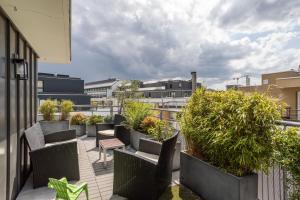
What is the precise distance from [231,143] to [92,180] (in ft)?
7.76

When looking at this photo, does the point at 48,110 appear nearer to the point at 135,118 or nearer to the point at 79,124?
the point at 79,124

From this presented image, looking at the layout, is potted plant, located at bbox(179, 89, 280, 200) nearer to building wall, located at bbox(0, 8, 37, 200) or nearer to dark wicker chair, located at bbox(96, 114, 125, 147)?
building wall, located at bbox(0, 8, 37, 200)

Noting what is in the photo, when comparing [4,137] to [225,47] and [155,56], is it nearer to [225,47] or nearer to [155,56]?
[225,47]

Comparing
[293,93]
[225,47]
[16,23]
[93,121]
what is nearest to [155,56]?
[225,47]

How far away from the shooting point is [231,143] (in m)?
2.19

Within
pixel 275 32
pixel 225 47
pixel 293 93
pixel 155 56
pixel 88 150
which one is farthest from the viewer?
pixel 155 56

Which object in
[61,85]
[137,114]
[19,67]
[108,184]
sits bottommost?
[108,184]

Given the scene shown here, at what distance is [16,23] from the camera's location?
2.83 m

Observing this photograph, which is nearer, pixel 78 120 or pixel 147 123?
pixel 147 123

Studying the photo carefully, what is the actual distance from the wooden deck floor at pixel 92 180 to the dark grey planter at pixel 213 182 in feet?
1.66

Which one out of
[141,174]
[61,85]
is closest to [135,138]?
[141,174]

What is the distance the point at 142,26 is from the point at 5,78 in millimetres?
8936

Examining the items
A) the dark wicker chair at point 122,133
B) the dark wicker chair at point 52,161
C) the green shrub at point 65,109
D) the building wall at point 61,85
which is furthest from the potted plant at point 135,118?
the building wall at point 61,85

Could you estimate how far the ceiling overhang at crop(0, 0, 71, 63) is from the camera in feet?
7.30
